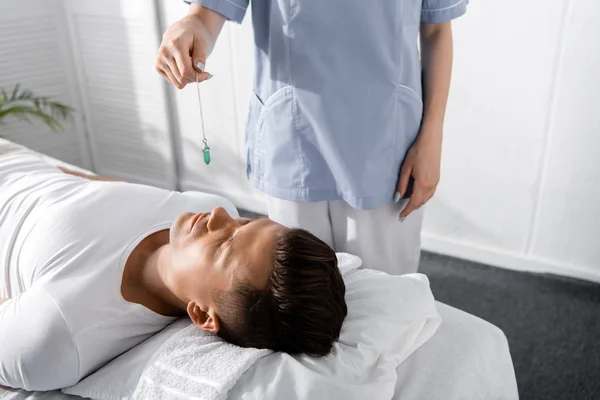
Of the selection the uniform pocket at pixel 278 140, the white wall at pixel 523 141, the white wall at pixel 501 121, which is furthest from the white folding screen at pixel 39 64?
the uniform pocket at pixel 278 140

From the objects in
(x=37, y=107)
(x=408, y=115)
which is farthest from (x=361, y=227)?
(x=37, y=107)

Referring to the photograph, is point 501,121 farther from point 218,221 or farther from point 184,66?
point 184,66

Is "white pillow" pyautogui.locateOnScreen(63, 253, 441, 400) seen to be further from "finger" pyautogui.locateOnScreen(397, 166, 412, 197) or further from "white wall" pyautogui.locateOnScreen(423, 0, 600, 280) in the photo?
"white wall" pyautogui.locateOnScreen(423, 0, 600, 280)

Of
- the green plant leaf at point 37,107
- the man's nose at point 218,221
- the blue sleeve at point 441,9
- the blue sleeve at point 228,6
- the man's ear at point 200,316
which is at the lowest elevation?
the green plant leaf at point 37,107

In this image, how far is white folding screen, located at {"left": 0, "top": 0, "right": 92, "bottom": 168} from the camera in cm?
301

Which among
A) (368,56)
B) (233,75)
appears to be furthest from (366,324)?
(233,75)

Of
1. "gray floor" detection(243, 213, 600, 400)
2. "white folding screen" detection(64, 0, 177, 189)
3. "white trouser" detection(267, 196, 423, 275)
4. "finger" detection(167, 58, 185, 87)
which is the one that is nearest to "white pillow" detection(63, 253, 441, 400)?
"white trouser" detection(267, 196, 423, 275)

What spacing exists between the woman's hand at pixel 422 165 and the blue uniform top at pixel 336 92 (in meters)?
0.02

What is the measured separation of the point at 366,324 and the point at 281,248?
211 mm

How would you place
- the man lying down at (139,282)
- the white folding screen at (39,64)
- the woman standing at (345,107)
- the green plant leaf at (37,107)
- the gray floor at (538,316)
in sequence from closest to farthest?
the man lying down at (139,282) → the woman standing at (345,107) → the gray floor at (538,316) → the green plant leaf at (37,107) → the white folding screen at (39,64)

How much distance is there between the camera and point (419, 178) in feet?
4.33

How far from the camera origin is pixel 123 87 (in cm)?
314

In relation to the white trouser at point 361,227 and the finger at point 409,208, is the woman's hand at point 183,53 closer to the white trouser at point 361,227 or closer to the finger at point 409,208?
the white trouser at point 361,227

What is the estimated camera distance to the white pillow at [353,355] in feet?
3.23
